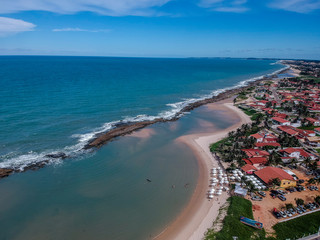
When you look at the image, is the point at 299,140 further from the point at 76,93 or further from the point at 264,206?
the point at 76,93

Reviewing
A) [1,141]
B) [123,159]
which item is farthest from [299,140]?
[1,141]

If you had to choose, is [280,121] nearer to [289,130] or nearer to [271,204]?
[289,130]

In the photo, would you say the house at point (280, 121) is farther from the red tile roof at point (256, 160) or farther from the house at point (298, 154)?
the red tile roof at point (256, 160)

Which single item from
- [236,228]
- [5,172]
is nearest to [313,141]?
[236,228]

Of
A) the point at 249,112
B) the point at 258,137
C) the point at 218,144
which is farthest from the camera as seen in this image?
the point at 249,112

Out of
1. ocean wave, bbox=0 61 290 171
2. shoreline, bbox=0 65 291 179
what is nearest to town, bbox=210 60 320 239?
shoreline, bbox=0 65 291 179

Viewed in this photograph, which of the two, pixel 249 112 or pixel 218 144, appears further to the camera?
pixel 249 112
